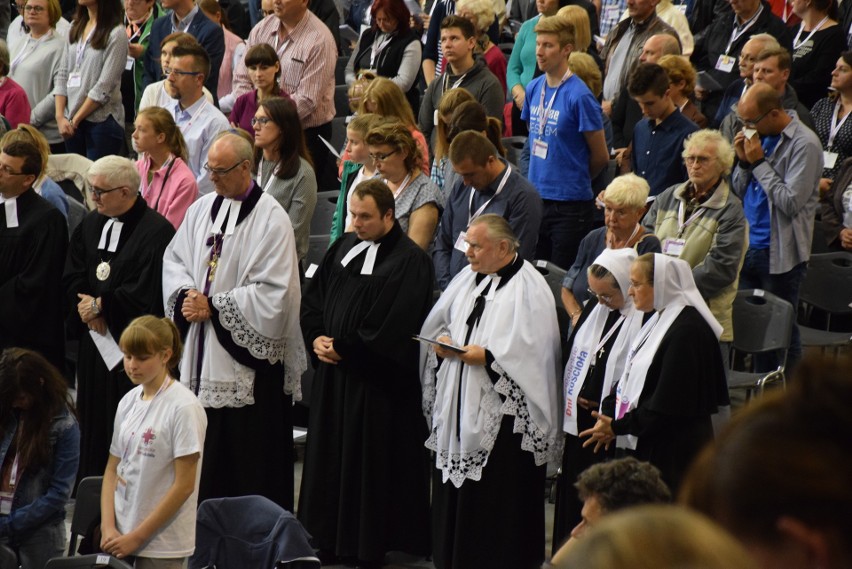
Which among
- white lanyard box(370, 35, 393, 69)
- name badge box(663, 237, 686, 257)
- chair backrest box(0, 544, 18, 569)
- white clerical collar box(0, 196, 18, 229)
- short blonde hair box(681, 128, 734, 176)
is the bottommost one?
chair backrest box(0, 544, 18, 569)

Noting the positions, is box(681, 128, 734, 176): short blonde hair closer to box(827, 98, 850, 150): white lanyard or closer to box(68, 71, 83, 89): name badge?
box(827, 98, 850, 150): white lanyard

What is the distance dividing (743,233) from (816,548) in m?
5.45

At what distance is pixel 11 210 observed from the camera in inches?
→ 287

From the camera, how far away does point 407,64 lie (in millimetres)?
9625

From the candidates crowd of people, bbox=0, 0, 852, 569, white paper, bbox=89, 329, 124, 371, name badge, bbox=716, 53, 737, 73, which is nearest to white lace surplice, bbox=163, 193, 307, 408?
crowd of people, bbox=0, 0, 852, 569

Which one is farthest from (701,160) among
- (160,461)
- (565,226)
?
(160,461)

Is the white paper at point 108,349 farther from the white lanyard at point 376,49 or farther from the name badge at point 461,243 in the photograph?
the white lanyard at point 376,49

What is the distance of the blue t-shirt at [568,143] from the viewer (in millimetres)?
7816

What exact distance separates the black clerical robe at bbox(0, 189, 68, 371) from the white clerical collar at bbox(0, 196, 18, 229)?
0.01m

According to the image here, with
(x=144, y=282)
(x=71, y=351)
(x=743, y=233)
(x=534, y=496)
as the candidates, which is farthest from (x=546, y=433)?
(x=71, y=351)

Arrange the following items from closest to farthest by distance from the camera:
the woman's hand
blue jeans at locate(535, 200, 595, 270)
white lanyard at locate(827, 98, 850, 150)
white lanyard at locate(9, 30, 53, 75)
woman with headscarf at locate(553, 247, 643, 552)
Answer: the woman's hand, woman with headscarf at locate(553, 247, 643, 552), blue jeans at locate(535, 200, 595, 270), white lanyard at locate(827, 98, 850, 150), white lanyard at locate(9, 30, 53, 75)

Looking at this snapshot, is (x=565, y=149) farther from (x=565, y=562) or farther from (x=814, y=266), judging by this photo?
(x=565, y=562)

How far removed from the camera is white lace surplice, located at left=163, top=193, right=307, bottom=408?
21.4 ft

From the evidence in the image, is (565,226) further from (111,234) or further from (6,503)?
(6,503)
